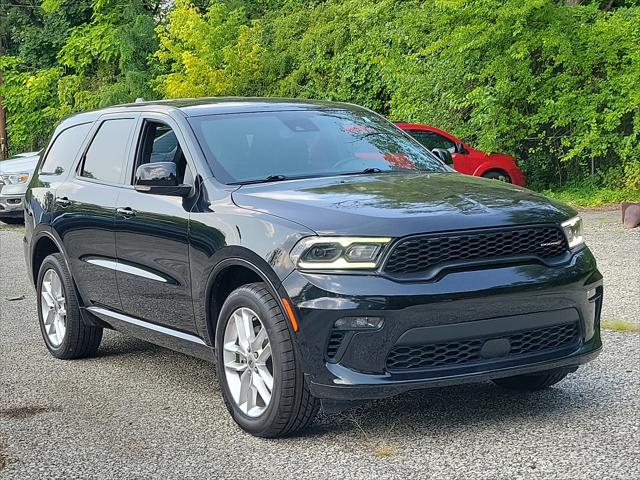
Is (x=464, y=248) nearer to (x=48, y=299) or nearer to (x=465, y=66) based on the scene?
(x=48, y=299)

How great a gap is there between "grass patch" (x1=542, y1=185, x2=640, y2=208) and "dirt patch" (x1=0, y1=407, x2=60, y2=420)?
13634mm

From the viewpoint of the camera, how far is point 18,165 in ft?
65.7

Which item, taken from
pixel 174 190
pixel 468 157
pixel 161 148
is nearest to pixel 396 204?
pixel 174 190

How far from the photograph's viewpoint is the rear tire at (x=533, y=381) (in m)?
5.97

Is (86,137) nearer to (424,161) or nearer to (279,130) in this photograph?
(279,130)

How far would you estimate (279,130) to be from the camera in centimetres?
648

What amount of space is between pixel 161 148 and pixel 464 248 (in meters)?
2.46

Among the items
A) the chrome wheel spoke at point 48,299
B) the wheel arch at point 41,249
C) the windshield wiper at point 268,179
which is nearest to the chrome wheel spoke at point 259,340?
the windshield wiper at point 268,179

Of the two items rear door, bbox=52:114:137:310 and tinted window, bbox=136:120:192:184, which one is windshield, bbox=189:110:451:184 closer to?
tinted window, bbox=136:120:192:184

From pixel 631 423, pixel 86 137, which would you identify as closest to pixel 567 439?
pixel 631 423

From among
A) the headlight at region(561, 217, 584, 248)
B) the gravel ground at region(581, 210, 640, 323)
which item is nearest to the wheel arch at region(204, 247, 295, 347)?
the headlight at region(561, 217, 584, 248)

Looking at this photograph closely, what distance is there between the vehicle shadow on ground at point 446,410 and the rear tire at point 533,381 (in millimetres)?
39

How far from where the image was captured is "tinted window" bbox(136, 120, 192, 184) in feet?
21.0

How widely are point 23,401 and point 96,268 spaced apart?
1057mm
